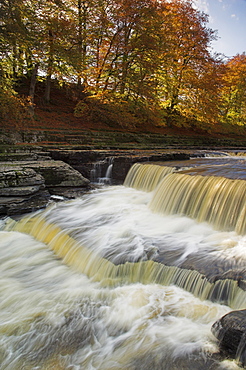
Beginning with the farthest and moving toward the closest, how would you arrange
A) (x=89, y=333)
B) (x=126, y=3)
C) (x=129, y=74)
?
(x=129, y=74) < (x=126, y=3) < (x=89, y=333)

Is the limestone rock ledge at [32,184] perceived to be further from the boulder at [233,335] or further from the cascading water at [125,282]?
the boulder at [233,335]

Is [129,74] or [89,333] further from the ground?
[129,74]

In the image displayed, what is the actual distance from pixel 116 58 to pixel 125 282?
1525 cm

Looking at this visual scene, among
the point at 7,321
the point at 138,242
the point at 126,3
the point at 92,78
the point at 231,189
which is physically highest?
the point at 126,3

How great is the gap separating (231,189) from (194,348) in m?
4.07

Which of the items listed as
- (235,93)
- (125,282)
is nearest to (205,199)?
(125,282)

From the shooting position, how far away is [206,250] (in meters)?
4.77

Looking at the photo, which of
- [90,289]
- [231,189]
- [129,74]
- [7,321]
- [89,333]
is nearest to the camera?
[89,333]

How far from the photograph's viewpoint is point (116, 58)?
52.7 ft

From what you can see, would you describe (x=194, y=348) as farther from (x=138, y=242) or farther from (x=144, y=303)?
(x=138, y=242)

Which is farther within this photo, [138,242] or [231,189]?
[231,189]

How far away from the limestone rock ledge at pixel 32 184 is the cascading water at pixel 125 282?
1.75ft

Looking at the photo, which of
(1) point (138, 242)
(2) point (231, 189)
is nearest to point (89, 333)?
(1) point (138, 242)

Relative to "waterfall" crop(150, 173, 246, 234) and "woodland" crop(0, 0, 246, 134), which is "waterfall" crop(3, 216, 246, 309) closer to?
"waterfall" crop(150, 173, 246, 234)
